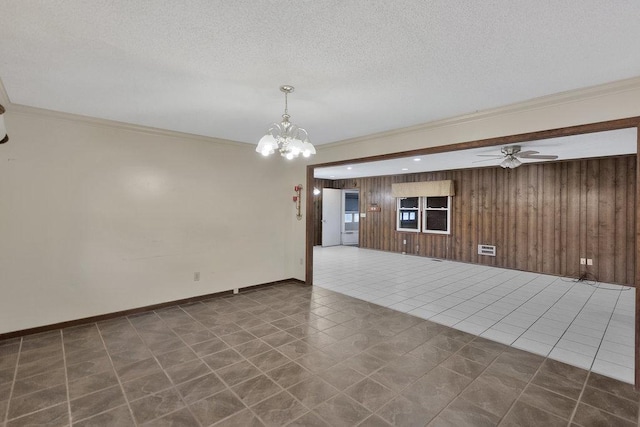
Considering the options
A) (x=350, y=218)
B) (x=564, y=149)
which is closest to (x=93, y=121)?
(x=564, y=149)

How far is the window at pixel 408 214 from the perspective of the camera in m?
8.73

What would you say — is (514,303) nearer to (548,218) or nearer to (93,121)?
(548,218)

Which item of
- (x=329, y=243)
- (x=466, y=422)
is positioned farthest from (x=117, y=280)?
(x=329, y=243)

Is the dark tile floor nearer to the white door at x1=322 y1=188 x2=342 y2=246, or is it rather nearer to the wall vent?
the wall vent

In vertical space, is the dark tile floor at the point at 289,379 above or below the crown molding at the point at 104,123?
below

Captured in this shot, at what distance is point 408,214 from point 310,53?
24.5 ft

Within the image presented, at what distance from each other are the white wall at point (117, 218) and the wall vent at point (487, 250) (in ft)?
17.4

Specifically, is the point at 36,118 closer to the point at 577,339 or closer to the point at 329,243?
the point at 577,339

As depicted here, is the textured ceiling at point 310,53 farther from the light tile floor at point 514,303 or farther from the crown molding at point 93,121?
the light tile floor at point 514,303

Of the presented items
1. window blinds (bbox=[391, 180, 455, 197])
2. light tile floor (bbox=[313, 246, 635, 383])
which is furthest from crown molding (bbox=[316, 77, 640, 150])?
window blinds (bbox=[391, 180, 455, 197])

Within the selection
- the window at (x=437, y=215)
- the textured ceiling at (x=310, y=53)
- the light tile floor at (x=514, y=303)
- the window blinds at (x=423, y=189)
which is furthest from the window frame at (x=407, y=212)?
the textured ceiling at (x=310, y=53)

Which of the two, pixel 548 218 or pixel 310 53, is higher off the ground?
pixel 310 53

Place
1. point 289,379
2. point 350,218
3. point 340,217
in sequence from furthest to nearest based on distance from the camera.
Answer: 1. point 350,218
2. point 340,217
3. point 289,379

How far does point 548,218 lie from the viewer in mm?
6324
